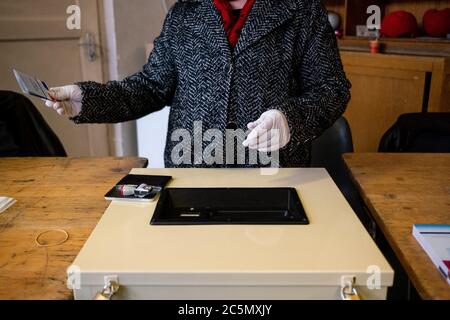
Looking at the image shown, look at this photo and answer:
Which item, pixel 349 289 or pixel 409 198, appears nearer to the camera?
pixel 349 289

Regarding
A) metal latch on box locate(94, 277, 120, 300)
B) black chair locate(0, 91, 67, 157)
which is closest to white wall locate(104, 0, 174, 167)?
black chair locate(0, 91, 67, 157)

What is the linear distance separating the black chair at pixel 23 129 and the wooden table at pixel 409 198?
1.01 m

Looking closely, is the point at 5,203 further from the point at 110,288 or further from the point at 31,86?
the point at 110,288

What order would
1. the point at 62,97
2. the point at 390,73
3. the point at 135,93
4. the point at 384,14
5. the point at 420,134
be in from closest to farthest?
1. the point at 62,97
2. the point at 135,93
3. the point at 420,134
4. the point at 390,73
5. the point at 384,14

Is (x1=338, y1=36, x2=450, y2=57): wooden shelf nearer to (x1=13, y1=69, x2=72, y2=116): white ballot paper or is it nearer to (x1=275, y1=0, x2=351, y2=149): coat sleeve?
(x1=275, y1=0, x2=351, y2=149): coat sleeve

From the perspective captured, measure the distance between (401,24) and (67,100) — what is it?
69.3 inches

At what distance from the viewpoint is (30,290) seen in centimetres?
70

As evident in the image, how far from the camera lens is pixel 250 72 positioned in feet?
3.84

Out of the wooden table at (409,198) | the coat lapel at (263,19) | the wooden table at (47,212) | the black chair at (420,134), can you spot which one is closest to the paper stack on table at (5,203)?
the wooden table at (47,212)

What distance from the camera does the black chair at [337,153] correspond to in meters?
1.59

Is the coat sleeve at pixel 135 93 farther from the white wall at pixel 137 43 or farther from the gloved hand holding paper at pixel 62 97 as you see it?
the white wall at pixel 137 43

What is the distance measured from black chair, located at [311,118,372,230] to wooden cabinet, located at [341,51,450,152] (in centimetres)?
66

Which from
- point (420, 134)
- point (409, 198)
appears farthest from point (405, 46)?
point (409, 198)
